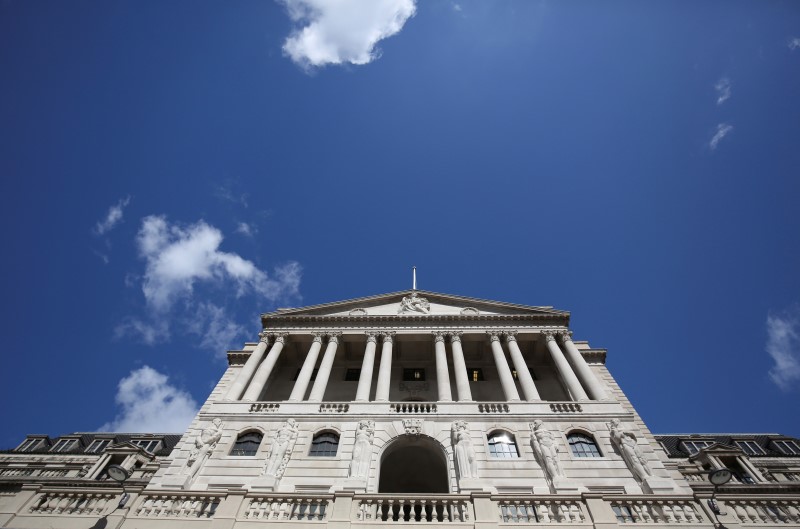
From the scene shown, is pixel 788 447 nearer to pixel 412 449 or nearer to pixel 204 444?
pixel 412 449

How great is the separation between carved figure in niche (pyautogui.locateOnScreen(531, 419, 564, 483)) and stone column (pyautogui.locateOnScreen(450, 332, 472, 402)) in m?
4.87

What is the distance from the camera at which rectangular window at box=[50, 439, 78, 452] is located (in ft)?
149

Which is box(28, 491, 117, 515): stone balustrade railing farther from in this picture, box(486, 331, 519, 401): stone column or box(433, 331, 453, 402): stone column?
box(486, 331, 519, 401): stone column

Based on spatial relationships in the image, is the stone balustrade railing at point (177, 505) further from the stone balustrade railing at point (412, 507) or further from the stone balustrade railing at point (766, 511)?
the stone balustrade railing at point (766, 511)

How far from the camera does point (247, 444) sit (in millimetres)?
26938

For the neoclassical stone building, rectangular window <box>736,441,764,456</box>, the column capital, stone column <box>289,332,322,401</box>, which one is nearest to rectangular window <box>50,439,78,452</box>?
the neoclassical stone building

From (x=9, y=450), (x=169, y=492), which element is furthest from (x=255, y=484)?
(x=9, y=450)

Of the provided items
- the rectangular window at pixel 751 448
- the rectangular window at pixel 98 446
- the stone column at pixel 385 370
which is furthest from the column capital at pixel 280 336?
the rectangular window at pixel 751 448

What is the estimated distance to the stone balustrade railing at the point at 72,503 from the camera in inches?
693

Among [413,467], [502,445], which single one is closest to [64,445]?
[413,467]

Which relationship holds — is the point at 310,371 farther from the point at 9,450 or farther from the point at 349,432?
the point at 9,450

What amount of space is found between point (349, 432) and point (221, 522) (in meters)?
10.7

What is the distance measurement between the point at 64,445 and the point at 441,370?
140 ft

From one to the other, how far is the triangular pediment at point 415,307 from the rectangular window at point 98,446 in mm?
25182
